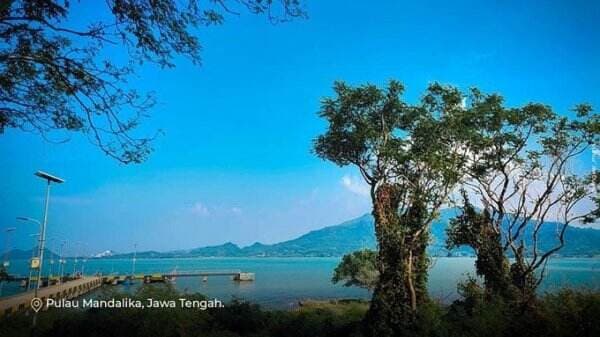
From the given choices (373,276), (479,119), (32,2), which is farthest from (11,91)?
(373,276)

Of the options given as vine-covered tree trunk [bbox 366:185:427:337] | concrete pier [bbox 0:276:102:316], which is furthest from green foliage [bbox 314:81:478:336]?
concrete pier [bbox 0:276:102:316]

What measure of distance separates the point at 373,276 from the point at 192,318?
28363 mm

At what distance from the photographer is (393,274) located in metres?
10.9

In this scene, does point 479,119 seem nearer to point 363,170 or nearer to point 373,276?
point 363,170

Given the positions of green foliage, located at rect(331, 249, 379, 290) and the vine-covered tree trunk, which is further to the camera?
green foliage, located at rect(331, 249, 379, 290)

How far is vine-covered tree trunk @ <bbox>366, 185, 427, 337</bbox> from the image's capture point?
1019cm

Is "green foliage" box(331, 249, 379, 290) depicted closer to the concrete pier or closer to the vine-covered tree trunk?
the concrete pier

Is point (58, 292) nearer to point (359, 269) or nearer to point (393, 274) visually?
point (359, 269)

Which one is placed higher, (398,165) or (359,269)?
(398,165)

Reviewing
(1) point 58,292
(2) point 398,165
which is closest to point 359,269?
(2) point 398,165

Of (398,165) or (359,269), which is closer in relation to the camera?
(398,165)

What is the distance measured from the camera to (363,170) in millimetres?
13000

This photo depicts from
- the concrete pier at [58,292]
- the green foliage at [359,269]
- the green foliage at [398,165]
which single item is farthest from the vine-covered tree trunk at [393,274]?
the green foliage at [359,269]

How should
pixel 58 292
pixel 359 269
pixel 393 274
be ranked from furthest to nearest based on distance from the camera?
pixel 58 292, pixel 359 269, pixel 393 274
